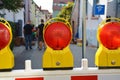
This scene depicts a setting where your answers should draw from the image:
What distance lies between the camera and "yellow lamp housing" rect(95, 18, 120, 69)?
8.73 ft

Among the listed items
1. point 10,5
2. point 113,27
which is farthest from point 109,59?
point 10,5

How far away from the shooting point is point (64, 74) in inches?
103

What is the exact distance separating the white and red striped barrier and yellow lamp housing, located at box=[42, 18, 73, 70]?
5 cm

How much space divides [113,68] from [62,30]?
0.53 m

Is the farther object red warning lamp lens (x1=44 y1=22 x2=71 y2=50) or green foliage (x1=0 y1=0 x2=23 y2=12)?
green foliage (x1=0 y1=0 x2=23 y2=12)

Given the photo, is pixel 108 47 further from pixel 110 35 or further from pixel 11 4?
pixel 11 4

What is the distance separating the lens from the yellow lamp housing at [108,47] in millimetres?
2662

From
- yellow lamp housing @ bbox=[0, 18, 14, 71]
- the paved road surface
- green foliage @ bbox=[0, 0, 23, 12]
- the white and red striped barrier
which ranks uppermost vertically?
green foliage @ bbox=[0, 0, 23, 12]

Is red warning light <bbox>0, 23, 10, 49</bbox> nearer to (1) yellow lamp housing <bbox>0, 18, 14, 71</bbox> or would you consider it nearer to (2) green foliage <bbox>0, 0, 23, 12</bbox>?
(1) yellow lamp housing <bbox>0, 18, 14, 71</bbox>

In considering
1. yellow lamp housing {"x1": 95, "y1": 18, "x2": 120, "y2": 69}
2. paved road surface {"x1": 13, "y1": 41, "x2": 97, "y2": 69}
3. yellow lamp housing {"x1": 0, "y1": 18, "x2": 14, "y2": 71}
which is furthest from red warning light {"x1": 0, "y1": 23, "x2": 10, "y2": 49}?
paved road surface {"x1": 13, "y1": 41, "x2": 97, "y2": 69}

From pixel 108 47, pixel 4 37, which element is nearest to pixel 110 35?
pixel 108 47

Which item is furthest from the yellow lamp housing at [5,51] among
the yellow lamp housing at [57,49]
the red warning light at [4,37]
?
the yellow lamp housing at [57,49]

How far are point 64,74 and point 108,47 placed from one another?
1.43ft

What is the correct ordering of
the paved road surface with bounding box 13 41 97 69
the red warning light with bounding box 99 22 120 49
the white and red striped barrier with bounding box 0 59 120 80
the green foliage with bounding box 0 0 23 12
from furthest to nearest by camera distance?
the green foliage with bounding box 0 0 23 12 → the paved road surface with bounding box 13 41 97 69 → the red warning light with bounding box 99 22 120 49 → the white and red striped barrier with bounding box 0 59 120 80
